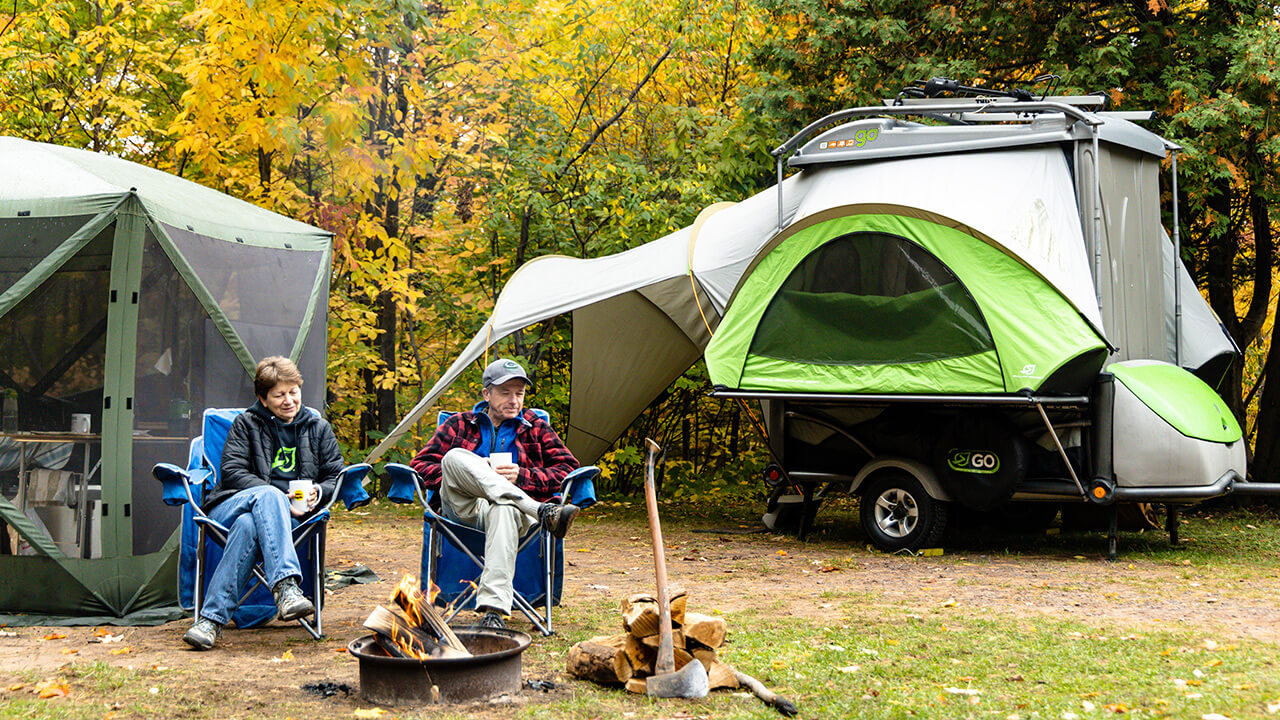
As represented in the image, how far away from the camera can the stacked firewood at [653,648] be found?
367cm

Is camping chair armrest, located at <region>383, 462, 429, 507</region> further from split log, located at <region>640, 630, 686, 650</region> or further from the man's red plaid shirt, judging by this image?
split log, located at <region>640, 630, 686, 650</region>

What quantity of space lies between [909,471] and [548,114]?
5.65m

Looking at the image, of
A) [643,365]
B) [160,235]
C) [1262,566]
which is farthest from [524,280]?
[1262,566]

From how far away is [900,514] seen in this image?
7352 mm

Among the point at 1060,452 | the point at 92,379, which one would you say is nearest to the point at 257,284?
the point at 92,379

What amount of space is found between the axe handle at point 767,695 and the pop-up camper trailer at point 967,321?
3.33 m

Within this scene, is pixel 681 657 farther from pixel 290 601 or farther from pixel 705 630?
pixel 290 601

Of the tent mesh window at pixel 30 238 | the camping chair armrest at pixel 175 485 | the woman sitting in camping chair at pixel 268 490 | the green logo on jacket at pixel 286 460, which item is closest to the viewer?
the woman sitting in camping chair at pixel 268 490

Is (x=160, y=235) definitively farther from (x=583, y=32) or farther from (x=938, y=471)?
(x=583, y=32)

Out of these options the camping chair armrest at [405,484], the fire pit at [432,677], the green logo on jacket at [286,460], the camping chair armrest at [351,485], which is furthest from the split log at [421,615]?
the green logo on jacket at [286,460]

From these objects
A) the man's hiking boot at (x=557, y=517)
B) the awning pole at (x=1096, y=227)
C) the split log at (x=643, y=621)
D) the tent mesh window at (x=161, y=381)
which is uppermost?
the awning pole at (x=1096, y=227)

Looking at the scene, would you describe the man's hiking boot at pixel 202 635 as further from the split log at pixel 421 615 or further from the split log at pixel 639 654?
the split log at pixel 639 654

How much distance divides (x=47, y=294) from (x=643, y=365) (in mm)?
5254

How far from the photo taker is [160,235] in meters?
5.27
